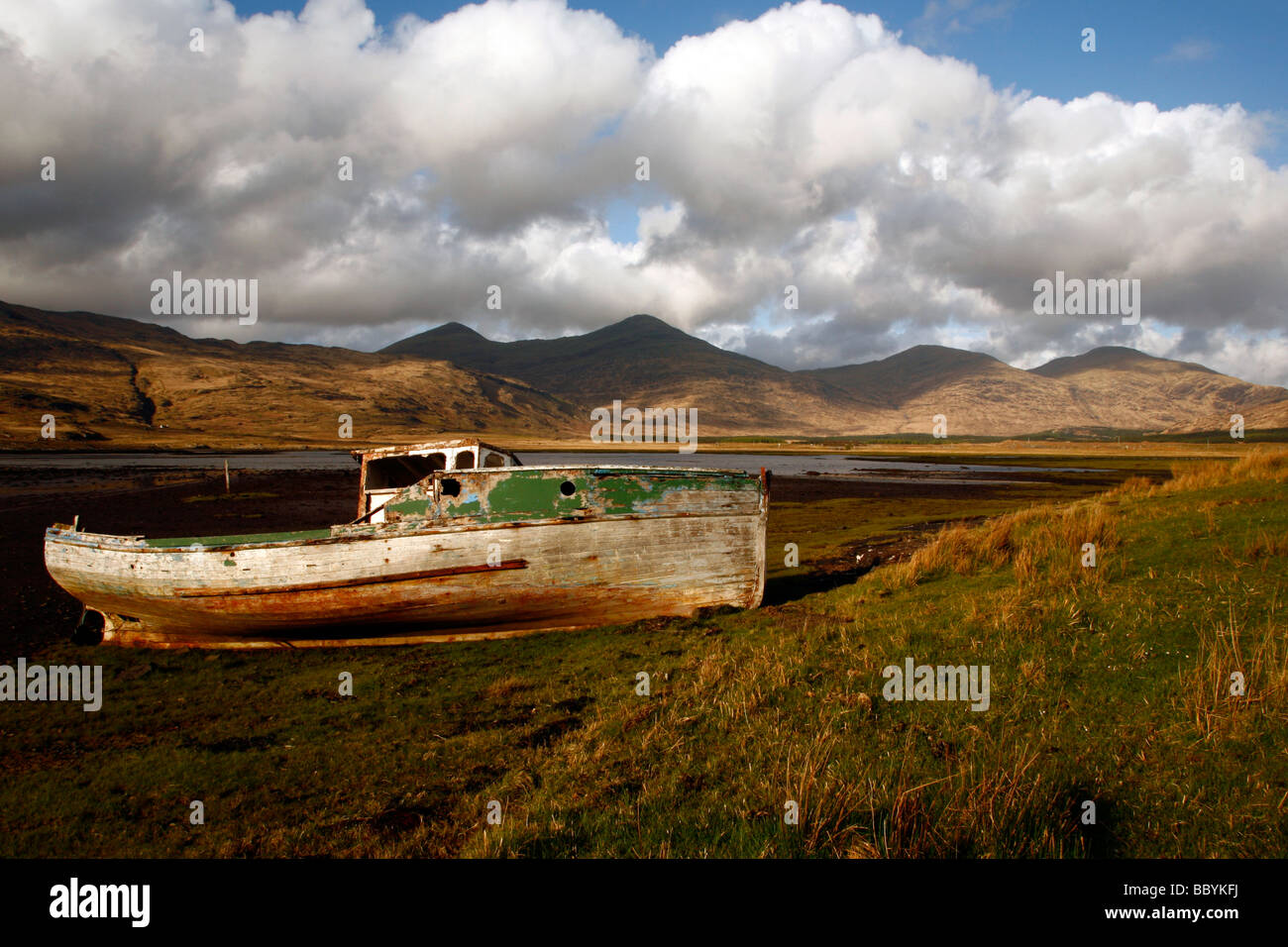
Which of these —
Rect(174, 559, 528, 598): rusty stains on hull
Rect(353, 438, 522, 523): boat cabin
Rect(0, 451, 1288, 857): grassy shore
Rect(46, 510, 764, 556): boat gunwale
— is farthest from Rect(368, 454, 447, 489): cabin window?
Rect(0, 451, 1288, 857): grassy shore

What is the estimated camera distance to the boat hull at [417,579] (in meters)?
10.2

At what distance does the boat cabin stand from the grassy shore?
408 cm

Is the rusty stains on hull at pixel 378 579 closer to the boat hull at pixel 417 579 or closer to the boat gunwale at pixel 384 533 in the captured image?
the boat hull at pixel 417 579

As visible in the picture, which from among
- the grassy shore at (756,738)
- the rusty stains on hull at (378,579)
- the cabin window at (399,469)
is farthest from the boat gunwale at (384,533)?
the cabin window at (399,469)

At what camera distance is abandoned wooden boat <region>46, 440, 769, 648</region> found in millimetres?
10250

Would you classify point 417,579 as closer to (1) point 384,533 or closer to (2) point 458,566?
(2) point 458,566

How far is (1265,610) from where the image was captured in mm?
6551

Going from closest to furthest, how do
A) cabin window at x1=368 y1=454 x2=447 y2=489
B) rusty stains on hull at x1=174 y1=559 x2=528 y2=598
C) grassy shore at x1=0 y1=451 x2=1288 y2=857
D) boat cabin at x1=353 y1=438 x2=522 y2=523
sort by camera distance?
grassy shore at x1=0 y1=451 x2=1288 y2=857, rusty stains on hull at x1=174 y1=559 x2=528 y2=598, boat cabin at x1=353 y1=438 x2=522 y2=523, cabin window at x1=368 y1=454 x2=447 y2=489

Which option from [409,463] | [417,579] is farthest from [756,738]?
[409,463]

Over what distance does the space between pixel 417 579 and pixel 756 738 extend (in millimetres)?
6487

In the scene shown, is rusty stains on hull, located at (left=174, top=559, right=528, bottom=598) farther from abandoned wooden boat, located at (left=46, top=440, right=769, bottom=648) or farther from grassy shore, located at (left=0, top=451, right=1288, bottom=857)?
grassy shore, located at (left=0, top=451, right=1288, bottom=857)

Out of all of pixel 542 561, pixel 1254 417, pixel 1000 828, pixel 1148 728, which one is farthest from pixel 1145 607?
pixel 1254 417
